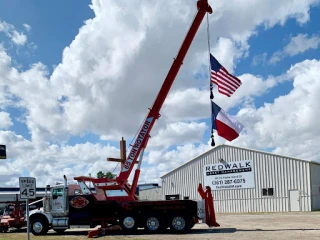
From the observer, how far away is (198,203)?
19531mm

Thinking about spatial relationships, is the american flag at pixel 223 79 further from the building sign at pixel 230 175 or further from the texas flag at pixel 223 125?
the building sign at pixel 230 175

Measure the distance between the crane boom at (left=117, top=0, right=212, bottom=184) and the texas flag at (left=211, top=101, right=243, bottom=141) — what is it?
8.16ft

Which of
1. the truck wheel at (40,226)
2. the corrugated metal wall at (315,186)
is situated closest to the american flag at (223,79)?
the truck wheel at (40,226)

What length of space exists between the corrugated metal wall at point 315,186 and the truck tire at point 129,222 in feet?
67.3

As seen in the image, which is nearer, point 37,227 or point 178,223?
point 178,223

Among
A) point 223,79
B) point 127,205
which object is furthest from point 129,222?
point 223,79

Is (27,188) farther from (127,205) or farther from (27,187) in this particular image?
(127,205)

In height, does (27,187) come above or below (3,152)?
below

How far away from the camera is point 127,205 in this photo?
20.2 m

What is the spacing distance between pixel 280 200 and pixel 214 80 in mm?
19926

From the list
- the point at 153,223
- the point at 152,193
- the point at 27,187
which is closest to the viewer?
the point at 27,187

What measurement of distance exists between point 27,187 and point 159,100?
→ 9.85 m

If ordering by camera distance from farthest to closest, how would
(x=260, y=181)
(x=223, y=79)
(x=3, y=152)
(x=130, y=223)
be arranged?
1. (x=260, y=181)
2. (x=3, y=152)
3. (x=223, y=79)
4. (x=130, y=223)

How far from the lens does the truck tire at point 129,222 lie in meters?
20.1
